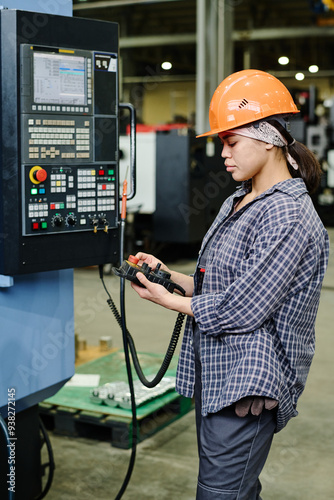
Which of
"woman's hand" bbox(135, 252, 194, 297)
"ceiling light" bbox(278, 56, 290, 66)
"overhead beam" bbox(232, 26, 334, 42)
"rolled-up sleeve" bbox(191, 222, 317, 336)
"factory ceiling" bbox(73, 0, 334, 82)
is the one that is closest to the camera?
"rolled-up sleeve" bbox(191, 222, 317, 336)

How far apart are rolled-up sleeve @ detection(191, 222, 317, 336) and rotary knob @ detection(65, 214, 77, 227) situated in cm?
76

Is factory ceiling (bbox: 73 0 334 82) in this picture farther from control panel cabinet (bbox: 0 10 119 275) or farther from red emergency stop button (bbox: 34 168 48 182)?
red emergency stop button (bbox: 34 168 48 182)

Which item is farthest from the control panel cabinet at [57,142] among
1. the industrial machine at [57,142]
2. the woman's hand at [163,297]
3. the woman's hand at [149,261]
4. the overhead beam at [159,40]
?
the overhead beam at [159,40]

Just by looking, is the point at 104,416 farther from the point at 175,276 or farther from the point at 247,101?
the point at 247,101

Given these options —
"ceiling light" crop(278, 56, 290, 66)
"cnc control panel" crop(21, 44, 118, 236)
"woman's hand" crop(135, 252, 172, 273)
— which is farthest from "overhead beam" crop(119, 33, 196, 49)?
"woman's hand" crop(135, 252, 172, 273)

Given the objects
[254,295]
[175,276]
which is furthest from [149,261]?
[254,295]

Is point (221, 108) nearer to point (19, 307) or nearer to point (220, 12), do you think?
point (19, 307)

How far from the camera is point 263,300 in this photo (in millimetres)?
1667

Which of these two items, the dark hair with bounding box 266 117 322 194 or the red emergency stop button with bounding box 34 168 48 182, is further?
the red emergency stop button with bounding box 34 168 48 182

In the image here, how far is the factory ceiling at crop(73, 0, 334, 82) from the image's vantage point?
48.5 ft

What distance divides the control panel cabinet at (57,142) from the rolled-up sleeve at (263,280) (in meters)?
0.77

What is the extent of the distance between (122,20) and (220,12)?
6835 mm

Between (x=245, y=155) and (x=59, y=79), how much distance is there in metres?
0.79

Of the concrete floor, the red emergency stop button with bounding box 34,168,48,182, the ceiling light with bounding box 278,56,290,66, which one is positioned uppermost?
the ceiling light with bounding box 278,56,290,66
